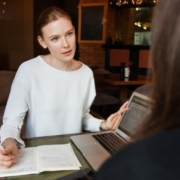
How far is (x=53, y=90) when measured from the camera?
1.25 metres

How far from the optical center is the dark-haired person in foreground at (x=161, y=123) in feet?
1.10

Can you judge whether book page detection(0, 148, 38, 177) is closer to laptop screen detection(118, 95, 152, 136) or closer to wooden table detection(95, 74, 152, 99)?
laptop screen detection(118, 95, 152, 136)

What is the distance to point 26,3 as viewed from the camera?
5.54m

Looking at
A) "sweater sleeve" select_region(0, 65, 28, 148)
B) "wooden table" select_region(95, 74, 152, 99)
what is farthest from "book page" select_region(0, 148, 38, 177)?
"wooden table" select_region(95, 74, 152, 99)

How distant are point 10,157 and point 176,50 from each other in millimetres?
666

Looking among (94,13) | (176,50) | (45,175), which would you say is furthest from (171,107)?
(94,13)

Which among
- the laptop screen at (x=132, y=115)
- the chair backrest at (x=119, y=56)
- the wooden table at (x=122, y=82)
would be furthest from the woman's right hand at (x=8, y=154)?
the chair backrest at (x=119, y=56)

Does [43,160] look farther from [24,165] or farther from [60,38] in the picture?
[60,38]

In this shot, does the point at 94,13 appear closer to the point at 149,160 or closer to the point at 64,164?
the point at 64,164

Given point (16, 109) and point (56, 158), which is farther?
point (16, 109)

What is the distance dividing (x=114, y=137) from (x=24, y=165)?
380mm

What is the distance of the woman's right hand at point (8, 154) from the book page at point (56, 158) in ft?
0.26

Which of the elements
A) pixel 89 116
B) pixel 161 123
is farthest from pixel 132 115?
pixel 161 123

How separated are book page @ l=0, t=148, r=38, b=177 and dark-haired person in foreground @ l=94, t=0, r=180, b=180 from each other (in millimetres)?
510
